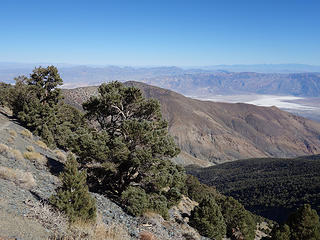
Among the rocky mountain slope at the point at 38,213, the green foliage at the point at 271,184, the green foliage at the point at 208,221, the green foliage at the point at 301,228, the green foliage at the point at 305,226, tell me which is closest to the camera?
the rocky mountain slope at the point at 38,213

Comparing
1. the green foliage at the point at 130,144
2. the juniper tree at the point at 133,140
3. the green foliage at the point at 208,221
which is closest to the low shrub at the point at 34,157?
the green foliage at the point at 130,144

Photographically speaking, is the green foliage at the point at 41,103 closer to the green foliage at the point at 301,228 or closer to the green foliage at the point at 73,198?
the green foliage at the point at 73,198

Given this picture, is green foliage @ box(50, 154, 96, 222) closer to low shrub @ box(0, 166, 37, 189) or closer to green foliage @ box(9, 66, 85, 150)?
low shrub @ box(0, 166, 37, 189)

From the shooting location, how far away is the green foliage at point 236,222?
2877cm

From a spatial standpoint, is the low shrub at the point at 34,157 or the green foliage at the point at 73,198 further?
the low shrub at the point at 34,157

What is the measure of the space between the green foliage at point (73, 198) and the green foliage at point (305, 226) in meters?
22.0

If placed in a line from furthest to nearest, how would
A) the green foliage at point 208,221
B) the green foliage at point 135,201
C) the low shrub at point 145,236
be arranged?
the green foliage at point 208,221 → the green foliage at point 135,201 → the low shrub at point 145,236

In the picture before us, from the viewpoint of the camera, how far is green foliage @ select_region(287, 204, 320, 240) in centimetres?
2264

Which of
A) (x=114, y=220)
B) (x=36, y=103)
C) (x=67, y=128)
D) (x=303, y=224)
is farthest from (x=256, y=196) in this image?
(x=114, y=220)

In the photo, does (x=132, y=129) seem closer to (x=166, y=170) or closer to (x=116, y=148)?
Answer: (x=116, y=148)

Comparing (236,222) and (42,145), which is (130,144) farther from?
(236,222)

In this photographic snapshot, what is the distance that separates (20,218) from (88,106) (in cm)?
1058

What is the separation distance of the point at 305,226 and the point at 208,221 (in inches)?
413

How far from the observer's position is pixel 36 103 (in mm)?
29453
